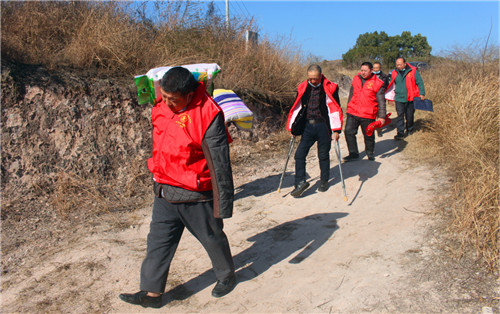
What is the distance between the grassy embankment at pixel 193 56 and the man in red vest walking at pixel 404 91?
434 mm

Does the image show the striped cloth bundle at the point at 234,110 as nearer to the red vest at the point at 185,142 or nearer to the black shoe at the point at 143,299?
the red vest at the point at 185,142

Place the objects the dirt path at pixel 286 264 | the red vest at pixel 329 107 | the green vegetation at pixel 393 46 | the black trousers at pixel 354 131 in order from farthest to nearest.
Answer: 1. the green vegetation at pixel 393 46
2. the black trousers at pixel 354 131
3. the red vest at pixel 329 107
4. the dirt path at pixel 286 264

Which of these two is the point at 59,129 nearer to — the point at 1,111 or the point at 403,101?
the point at 1,111

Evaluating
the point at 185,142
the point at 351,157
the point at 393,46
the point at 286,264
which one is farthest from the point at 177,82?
the point at 393,46

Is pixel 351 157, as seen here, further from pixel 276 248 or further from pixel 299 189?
pixel 276 248

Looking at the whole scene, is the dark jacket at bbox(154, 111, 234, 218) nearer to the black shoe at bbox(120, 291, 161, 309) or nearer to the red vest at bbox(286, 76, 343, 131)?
the black shoe at bbox(120, 291, 161, 309)

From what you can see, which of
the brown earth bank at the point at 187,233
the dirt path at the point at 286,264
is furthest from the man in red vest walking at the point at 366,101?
the dirt path at the point at 286,264

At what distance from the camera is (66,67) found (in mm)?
6504

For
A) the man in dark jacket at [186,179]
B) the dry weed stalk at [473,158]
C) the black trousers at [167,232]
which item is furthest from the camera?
the dry weed stalk at [473,158]

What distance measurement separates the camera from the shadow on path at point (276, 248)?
3.62m

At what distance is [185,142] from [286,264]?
5.74ft

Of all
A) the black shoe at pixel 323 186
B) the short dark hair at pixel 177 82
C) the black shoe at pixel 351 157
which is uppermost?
the short dark hair at pixel 177 82

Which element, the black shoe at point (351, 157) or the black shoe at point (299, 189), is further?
the black shoe at point (351, 157)

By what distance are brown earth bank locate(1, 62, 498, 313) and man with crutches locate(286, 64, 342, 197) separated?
1.94ft
